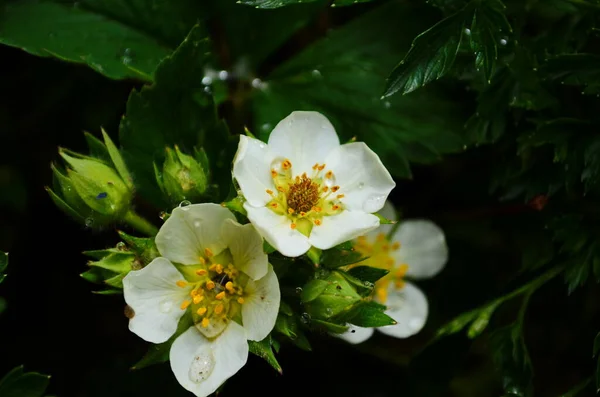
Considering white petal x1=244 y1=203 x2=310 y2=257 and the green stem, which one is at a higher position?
white petal x1=244 y1=203 x2=310 y2=257

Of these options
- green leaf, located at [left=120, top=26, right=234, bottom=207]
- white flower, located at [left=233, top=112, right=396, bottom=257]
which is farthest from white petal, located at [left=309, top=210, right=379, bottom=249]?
green leaf, located at [left=120, top=26, right=234, bottom=207]

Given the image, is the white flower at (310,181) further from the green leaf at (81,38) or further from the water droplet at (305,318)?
the green leaf at (81,38)

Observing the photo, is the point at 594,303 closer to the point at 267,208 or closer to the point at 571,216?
the point at 571,216

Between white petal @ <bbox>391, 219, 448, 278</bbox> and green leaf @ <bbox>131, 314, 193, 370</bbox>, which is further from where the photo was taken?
white petal @ <bbox>391, 219, 448, 278</bbox>

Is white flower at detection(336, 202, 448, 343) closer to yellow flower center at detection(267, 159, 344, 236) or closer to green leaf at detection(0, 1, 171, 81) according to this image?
yellow flower center at detection(267, 159, 344, 236)

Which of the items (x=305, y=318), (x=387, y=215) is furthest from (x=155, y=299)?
(x=387, y=215)

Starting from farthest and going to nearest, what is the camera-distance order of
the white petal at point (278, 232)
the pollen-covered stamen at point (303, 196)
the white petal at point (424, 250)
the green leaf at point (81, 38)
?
the white petal at point (424, 250) < the green leaf at point (81, 38) < the pollen-covered stamen at point (303, 196) < the white petal at point (278, 232)

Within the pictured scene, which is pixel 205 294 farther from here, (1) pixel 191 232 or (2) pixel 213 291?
(1) pixel 191 232

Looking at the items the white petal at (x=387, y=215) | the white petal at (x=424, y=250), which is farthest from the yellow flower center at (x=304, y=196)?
the white petal at (x=424, y=250)
